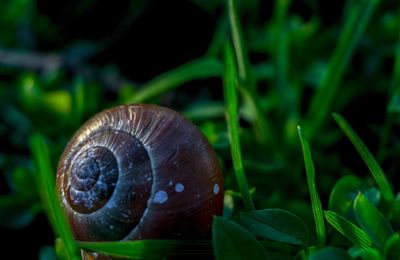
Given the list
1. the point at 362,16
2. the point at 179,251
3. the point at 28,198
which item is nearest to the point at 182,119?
the point at 179,251

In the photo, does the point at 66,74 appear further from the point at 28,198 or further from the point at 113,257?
the point at 113,257

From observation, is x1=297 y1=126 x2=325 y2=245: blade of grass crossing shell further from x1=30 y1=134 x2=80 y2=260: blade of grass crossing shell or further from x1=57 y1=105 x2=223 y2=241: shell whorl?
x1=30 y1=134 x2=80 y2=260: blade of grass crossing shell

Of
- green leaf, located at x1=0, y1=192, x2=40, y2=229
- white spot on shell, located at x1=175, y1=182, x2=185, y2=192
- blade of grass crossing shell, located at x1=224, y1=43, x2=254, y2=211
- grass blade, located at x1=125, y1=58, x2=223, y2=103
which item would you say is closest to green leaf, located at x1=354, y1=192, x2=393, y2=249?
blade of grass crossing shell, located at x1=224, y1=43, x2=254, y2=211

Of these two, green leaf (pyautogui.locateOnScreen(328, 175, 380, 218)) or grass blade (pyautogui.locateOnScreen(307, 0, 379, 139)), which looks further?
grass blade (pyautogui.locateOnScreen(307, 0, 379, 139))

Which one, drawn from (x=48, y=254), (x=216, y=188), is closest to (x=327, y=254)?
(x=216, y=188)

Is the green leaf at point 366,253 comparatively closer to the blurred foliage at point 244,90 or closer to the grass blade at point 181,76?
the blurred foliage at point 244,90
